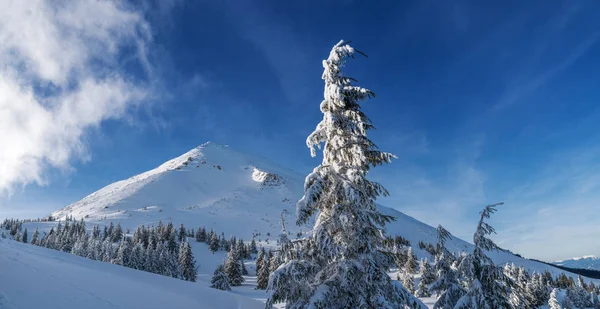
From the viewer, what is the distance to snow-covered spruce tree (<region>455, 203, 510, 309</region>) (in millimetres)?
12914

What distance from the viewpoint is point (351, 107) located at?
11633mm

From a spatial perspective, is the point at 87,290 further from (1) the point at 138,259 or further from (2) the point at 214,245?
(2) the point at 214,245

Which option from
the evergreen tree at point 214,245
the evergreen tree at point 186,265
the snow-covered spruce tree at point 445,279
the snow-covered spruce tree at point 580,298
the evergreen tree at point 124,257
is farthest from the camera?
the evergreen tree at point 214,245

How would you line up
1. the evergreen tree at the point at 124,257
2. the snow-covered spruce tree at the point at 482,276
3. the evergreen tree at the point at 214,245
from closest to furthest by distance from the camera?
the snow-covered spruce tree at the point at 482,276 → the evergreen tree at the point at 124,257 → the evergreen tree at the point at 214,245

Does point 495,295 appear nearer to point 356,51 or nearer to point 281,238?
point 281,238

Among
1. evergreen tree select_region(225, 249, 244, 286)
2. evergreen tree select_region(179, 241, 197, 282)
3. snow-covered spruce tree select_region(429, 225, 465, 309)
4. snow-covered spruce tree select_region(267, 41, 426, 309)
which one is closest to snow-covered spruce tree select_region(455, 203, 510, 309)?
snow-covered spruce tree select_region(429, 225, 465, 309)

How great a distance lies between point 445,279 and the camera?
1559 centimetres

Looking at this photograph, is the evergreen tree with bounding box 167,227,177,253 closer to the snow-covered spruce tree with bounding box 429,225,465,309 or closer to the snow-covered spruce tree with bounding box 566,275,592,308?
the snow-covered spruce tree with bounding box 429,225,465,309

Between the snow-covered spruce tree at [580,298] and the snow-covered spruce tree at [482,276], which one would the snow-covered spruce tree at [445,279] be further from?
the snow-covered spruce tree at [580,298]

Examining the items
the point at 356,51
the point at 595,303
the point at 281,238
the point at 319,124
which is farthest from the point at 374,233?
the point at 595,303

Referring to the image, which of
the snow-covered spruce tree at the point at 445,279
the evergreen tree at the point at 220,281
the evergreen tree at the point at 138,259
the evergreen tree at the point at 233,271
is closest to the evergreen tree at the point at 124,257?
the evergreen tree at the point at 138,259

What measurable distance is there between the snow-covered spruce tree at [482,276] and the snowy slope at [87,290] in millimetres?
9838

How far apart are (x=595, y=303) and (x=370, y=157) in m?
100

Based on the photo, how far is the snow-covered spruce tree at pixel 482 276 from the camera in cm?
1291
